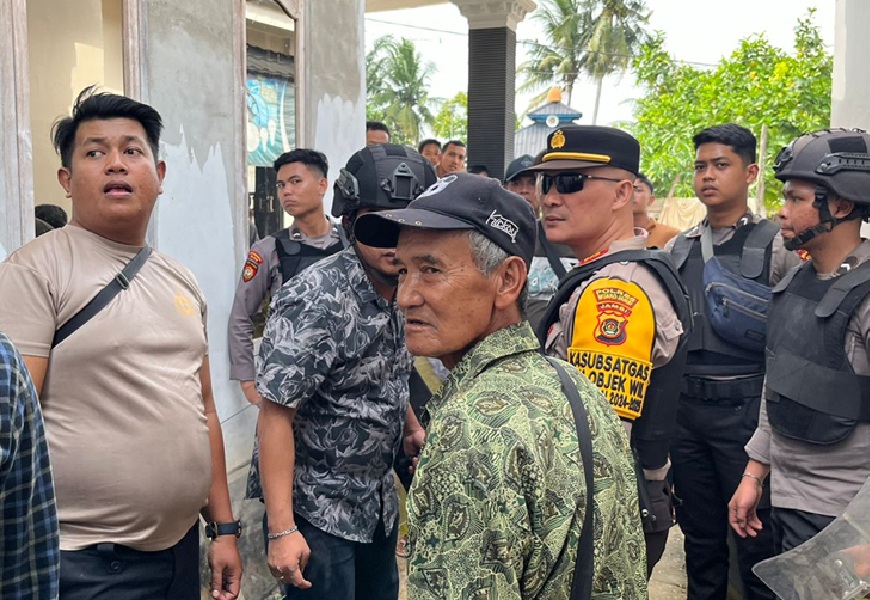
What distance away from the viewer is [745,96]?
76.8ft

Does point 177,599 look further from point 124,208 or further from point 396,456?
point 124,208

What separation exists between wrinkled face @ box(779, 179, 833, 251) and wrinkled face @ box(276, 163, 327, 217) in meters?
2.77

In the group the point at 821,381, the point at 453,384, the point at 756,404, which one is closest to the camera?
the point at 453,384

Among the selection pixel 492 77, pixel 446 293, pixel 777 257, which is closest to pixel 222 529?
pixel 446 293

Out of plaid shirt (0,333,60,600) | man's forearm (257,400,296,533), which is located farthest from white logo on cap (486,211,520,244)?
man's forearm (257,400,296,533)

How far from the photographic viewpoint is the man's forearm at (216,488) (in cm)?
259

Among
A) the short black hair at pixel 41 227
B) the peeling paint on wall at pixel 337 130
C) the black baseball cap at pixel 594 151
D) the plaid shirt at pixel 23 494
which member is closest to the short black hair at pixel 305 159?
the peeling paint on wall at pixel 337 130

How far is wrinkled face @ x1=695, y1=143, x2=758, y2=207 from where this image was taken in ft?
13.7

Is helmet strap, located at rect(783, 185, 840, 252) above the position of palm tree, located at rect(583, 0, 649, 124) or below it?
below

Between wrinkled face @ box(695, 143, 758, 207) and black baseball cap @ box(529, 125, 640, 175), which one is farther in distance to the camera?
wrinkled face @ box(695, 143, 758, 207)

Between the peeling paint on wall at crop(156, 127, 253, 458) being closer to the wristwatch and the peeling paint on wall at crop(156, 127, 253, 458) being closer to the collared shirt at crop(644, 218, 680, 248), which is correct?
the wristwatch

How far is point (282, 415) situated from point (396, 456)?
475mm

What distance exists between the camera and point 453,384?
60.0 inches

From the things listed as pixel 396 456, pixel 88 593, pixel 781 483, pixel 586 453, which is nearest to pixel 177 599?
pixel 88 593
